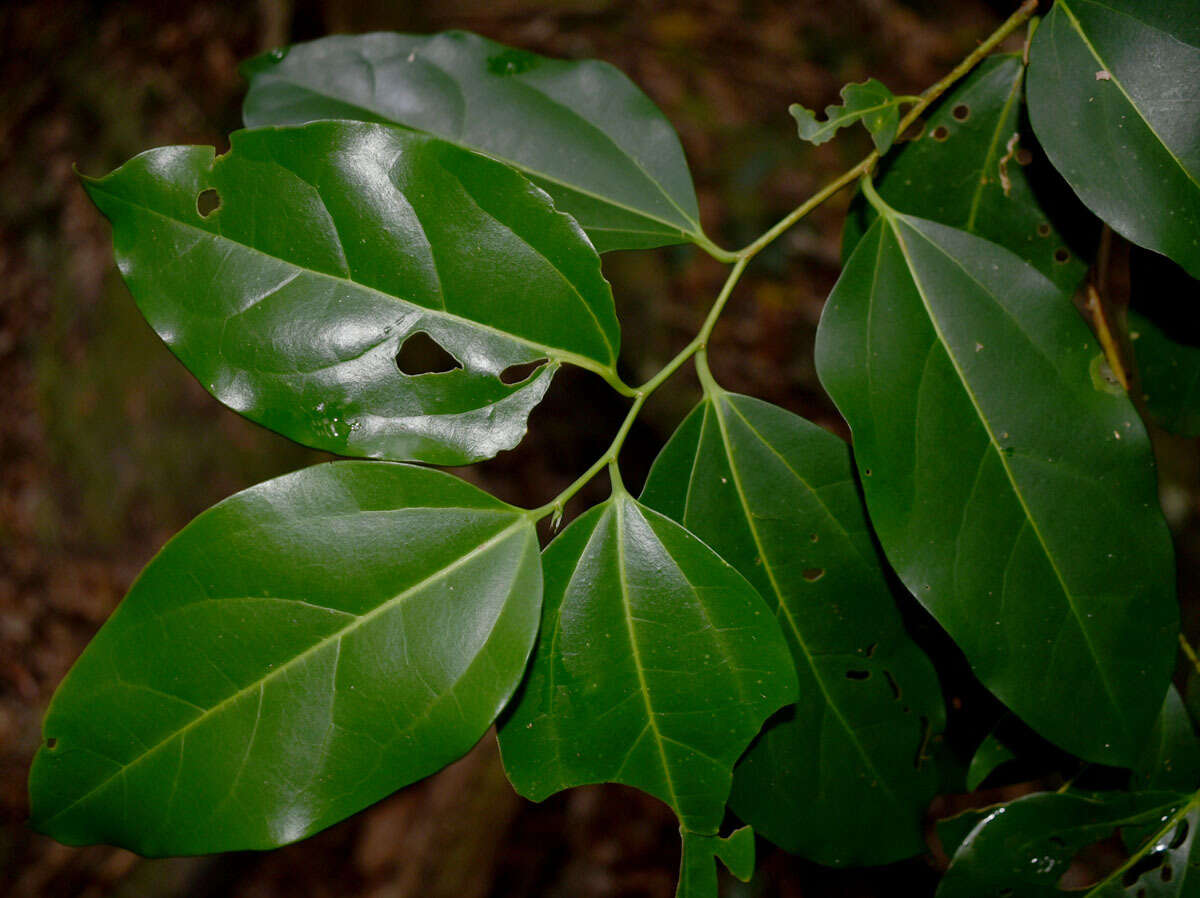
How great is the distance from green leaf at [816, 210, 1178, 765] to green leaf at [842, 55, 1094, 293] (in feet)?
0.59

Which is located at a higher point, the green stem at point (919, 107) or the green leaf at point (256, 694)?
the green stem at point (919, 107)

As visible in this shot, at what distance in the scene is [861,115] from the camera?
0.70m

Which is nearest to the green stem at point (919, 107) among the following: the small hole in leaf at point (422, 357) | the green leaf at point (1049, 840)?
the green leaf at point (1049, 840)

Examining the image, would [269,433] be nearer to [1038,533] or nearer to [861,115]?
[861,115]

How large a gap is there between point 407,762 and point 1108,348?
75 cm

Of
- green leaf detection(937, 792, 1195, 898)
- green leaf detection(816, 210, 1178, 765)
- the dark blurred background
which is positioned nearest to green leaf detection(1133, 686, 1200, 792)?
green leaf detection(937, 792, 1195, 898)

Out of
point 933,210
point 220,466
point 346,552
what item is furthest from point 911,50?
point 346,552

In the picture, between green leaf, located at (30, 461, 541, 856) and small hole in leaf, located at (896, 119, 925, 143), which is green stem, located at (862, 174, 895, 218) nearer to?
small hole in leaf, located at (896, 119, 925, 143)

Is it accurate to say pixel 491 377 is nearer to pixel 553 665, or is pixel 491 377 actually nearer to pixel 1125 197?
pixel 553 665

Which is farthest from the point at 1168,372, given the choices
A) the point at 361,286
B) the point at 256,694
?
→ the point at 256,694

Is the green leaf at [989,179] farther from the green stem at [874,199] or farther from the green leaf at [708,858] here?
the green leaf at [708,858]

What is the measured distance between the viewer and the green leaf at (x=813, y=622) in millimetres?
719

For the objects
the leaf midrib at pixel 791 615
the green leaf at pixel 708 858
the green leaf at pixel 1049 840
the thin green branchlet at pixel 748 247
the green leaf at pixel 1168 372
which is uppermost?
the thin green branchlet at pixel 748 247

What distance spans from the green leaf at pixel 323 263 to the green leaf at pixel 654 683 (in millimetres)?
162
